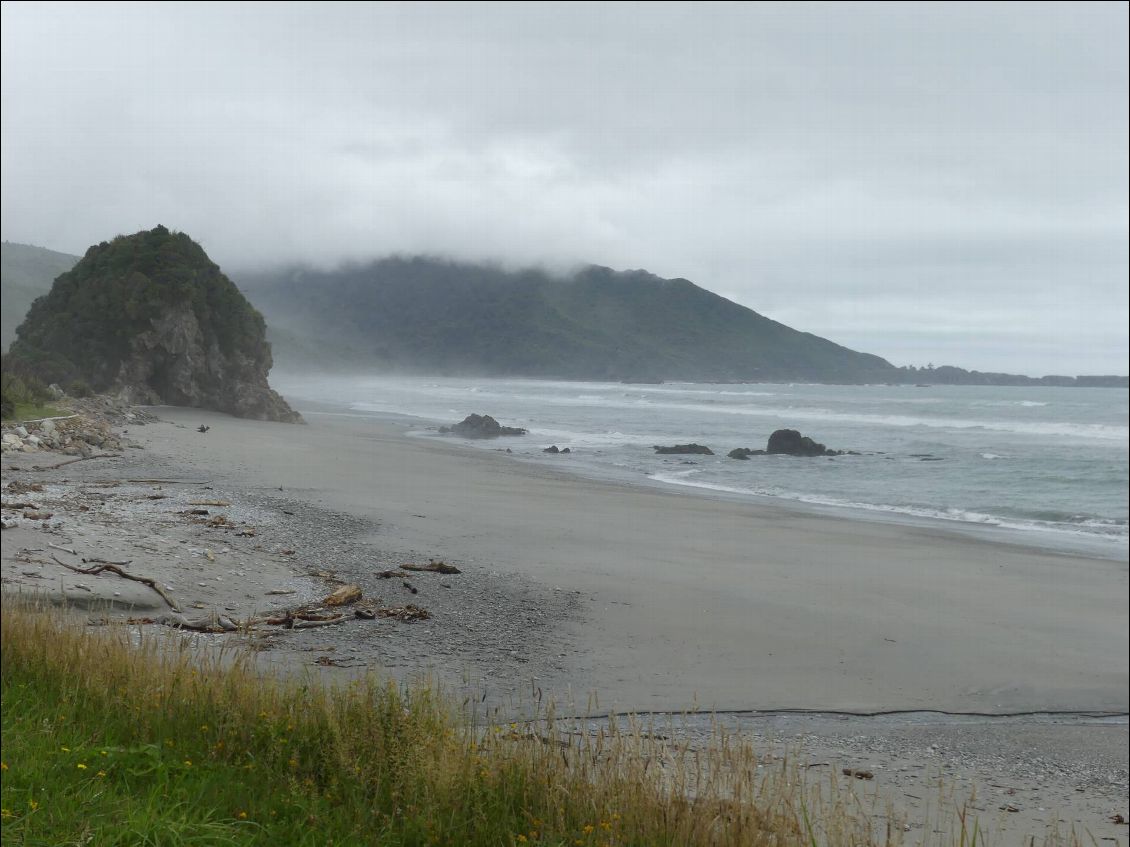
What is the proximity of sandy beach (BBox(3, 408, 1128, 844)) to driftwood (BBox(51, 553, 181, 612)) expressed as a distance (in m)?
0.06

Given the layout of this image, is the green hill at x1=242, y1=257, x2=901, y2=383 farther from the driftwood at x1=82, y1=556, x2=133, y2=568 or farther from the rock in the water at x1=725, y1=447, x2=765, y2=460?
the rock in the water at x1=725, y1=447, x2=765, y2=460

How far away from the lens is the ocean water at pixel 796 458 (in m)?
11.1

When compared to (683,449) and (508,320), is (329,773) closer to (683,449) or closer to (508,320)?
(508,320)

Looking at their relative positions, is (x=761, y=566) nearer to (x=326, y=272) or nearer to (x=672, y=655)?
(x=672, y=655)

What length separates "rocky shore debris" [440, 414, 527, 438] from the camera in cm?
2133

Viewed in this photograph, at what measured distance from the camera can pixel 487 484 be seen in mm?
14062

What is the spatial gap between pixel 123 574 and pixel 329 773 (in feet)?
5.79

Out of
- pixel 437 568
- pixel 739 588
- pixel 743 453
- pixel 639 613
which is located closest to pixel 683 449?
pixel 743 453

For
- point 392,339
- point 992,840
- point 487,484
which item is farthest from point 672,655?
point 487,484

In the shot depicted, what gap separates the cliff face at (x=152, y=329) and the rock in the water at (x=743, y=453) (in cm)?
2161

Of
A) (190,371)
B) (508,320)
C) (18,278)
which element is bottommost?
(190,371)

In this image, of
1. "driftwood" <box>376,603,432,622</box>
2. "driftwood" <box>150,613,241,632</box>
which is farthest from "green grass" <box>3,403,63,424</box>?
"driftwood" <box>376,603,432,622</box>

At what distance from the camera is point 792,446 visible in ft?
108

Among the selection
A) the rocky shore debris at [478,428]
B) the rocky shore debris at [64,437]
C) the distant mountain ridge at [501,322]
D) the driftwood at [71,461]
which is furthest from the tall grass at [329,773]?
the rocky shore debris at [478,428]
